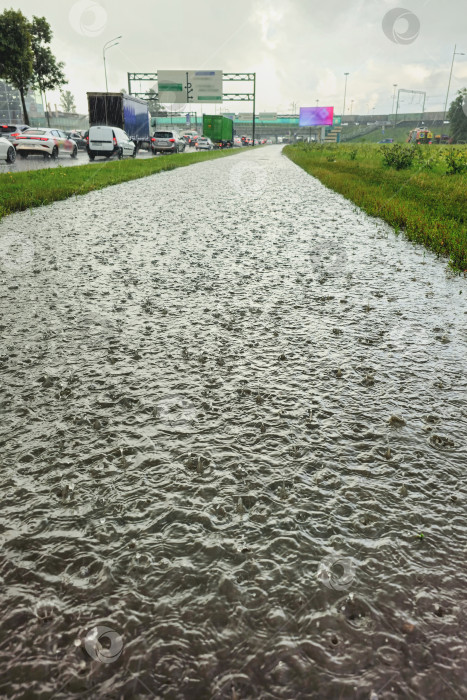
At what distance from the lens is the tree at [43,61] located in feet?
156

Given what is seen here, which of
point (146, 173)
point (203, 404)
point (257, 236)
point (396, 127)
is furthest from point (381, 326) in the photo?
point (396, 127)

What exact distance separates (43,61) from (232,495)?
55.6m

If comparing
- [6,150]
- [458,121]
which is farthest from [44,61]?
[458,121]

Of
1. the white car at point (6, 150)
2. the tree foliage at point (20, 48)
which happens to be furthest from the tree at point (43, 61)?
the white car at point (6, 150)

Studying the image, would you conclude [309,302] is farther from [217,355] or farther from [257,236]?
[257,236]

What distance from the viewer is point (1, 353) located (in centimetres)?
389

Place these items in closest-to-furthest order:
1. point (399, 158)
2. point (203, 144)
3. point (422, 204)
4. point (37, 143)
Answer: point (422, 204)
point (399, 158)
point (37, 143)
point (203, 144)

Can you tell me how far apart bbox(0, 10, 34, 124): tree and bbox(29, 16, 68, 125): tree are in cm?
415

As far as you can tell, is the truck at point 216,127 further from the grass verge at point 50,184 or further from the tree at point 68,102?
the tree at point 68,102

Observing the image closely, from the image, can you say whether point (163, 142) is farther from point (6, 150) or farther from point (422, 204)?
point (422, 204)

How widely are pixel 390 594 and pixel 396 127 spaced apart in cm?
18680

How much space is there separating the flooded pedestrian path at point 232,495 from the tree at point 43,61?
51.1m

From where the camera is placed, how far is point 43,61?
4812cm

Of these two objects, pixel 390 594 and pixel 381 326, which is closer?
pixel 390 594
